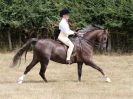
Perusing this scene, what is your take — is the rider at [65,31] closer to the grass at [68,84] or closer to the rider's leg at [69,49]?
the rider's leg at [69,49]

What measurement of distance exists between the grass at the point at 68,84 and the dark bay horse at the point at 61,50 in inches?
21.8

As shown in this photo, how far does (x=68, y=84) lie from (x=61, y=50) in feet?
3.90

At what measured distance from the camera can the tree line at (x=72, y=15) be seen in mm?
24391

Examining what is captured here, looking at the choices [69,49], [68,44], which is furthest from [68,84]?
[68,44]

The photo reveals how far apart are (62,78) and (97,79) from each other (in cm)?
123

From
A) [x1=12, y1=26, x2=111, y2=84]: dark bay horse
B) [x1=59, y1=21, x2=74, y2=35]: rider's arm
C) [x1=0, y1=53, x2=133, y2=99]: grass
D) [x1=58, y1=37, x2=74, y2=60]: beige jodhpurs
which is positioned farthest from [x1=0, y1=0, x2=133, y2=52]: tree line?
[x1=59, y1=21, x2=74, y2=35]: rider's arm

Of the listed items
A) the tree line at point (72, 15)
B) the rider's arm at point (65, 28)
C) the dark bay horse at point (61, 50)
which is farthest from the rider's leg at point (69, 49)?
the tree line at point (72, 15)

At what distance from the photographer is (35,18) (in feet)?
81.5

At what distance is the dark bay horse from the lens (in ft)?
48.2

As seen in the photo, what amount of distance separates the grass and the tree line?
389cm

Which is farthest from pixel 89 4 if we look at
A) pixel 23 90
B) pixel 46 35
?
pixel 23 90

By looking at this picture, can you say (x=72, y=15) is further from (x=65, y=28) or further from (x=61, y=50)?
(x=65, y=28)

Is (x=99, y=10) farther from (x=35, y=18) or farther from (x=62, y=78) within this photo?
(x=62, y=78)

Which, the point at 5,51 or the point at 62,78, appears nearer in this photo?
the point at 62,78
